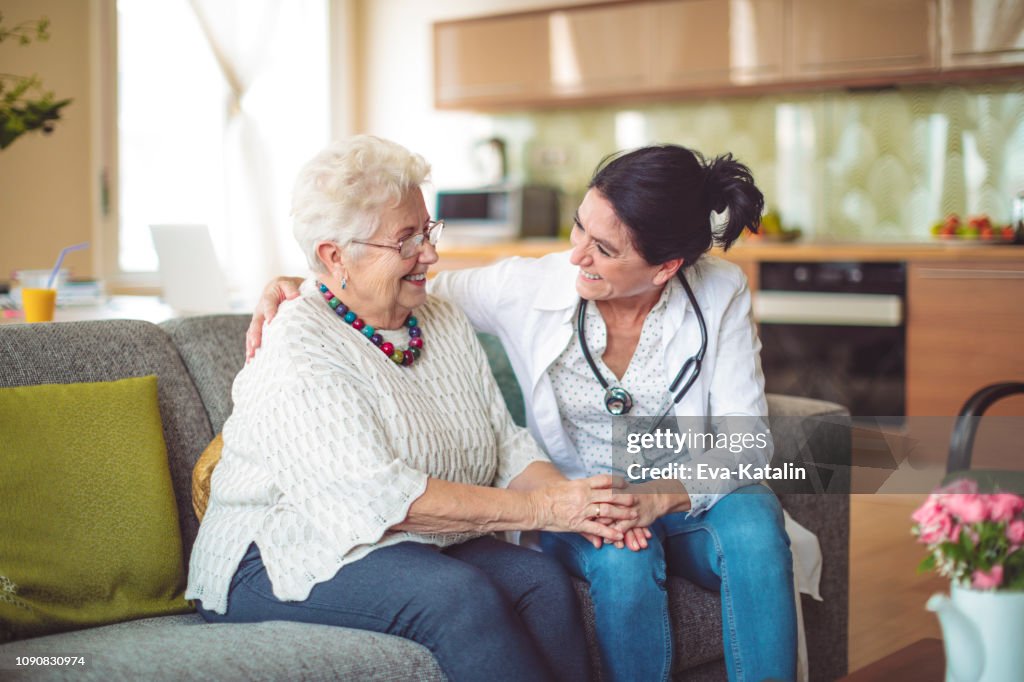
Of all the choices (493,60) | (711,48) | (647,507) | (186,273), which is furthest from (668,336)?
(493,60)

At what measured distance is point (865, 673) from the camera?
4.76 ft

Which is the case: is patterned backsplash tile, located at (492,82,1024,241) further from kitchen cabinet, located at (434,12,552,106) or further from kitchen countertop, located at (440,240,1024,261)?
kitchen cabinet, located at (434,12,552,106)

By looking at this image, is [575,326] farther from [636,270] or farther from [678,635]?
[678,635]

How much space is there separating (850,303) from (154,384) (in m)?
3.38

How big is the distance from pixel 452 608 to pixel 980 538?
757mm

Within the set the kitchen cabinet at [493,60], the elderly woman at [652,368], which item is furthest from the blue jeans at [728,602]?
the kitchen cabinet at [493,60]

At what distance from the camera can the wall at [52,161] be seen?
4.23m

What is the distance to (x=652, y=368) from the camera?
206 centimetres

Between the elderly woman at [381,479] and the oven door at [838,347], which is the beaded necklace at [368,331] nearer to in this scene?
the elderly woman at [381,479]

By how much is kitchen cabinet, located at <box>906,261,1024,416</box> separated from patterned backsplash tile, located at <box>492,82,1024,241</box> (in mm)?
697

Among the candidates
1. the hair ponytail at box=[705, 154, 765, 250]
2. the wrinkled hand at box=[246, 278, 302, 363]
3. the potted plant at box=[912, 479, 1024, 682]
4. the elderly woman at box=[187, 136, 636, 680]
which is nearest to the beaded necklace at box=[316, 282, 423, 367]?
the elderly woman at box=[187, 136, 636, 680]

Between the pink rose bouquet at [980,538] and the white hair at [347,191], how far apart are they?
3.43 ft

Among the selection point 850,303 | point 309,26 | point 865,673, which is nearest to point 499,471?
point 865,673

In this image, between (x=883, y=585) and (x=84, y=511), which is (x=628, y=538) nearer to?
(x=84, y=511)
